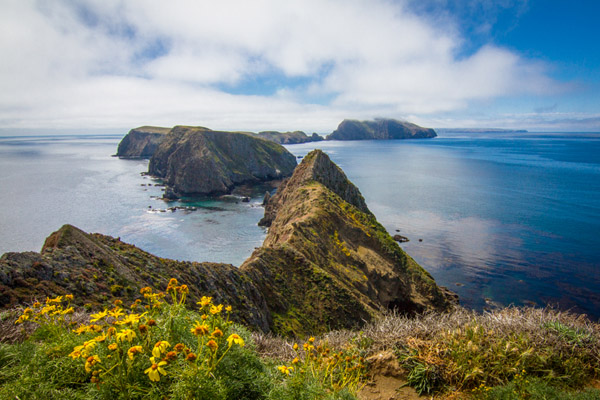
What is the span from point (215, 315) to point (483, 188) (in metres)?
130

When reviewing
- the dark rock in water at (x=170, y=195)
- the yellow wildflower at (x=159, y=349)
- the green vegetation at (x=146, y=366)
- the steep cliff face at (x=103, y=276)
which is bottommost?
→ the dark rock in water at (x=170, y=195)

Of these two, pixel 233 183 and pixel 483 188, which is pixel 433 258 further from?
pixel 233 183

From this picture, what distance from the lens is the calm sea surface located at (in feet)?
166

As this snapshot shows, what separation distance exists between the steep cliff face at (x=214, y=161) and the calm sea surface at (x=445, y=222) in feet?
46.0

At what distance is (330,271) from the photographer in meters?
35.6

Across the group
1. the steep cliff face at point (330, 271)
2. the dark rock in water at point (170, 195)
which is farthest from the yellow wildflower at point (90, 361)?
the dark rock in water at point (170, 195)

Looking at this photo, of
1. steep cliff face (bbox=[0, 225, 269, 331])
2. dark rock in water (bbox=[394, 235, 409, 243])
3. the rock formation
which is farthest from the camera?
dark rock in water (bbox=[394, 235, 409, 243])

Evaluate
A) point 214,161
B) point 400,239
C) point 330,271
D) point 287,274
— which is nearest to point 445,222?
point 400,239

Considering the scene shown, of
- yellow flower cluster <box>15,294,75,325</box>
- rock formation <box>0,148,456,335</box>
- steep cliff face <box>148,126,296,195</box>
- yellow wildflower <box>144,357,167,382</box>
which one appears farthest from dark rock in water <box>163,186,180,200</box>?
yellow wildflower <box>144,357,167,382</box>

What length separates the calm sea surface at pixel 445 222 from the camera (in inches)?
1988

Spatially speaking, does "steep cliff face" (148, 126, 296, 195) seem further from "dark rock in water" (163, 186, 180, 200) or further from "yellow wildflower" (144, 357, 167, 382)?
"yellow wildflower" (144, 357, 167, 382)

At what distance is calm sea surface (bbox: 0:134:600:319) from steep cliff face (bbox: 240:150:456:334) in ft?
36.6

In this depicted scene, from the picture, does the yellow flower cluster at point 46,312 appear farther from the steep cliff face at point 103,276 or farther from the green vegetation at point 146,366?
the steep cliff face at point 103,276

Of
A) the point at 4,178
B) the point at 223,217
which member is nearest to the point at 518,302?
the point at 223,217
